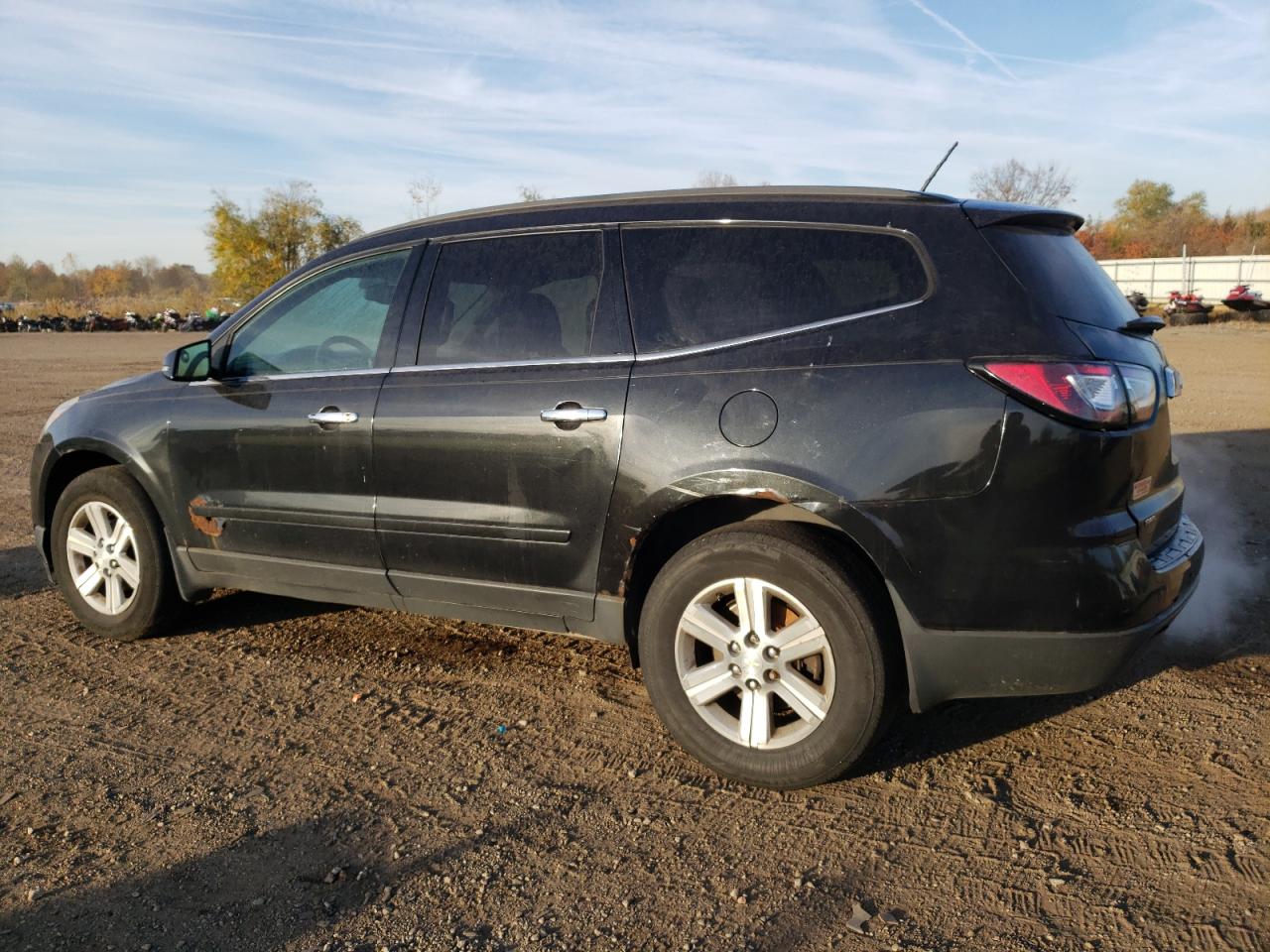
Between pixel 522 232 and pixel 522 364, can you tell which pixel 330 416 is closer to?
pixel 522 364

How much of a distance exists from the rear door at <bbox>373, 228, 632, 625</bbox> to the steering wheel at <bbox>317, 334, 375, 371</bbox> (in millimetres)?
209

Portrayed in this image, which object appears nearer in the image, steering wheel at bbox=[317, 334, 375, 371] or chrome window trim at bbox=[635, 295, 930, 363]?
chrome window trim at bbox=[635, 295, 930, 363]

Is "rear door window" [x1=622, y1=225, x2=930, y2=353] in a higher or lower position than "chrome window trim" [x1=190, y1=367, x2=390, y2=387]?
higher

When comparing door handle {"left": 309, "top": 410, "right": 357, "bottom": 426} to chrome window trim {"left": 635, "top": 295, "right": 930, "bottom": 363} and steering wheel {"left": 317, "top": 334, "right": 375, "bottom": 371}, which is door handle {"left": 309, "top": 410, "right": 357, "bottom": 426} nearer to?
steering wheel {"left": 317, "top": 334, "right": 375, "bottom": 371}

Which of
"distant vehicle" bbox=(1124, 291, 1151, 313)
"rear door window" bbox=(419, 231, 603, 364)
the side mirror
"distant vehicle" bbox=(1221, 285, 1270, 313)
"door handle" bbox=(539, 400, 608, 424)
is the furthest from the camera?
"distant vehicle" bbox=(1221, 285, 1270, 313)

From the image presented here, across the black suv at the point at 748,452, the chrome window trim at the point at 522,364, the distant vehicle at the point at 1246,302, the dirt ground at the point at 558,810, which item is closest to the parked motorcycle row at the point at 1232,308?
the distant vehicle at the point at 1246,302

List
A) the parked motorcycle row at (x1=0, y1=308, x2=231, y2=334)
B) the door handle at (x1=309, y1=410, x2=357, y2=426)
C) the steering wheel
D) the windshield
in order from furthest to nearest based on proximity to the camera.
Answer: the parked motorcycle row at (x1=0, y1=308, x2=231, y2=334) → the steering wheel → the door handle at (x1=309, y1=410, x2=357, y2=426) → the windshield

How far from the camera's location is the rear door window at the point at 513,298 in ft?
12.6

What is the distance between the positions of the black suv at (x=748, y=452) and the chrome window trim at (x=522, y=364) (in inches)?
0.5

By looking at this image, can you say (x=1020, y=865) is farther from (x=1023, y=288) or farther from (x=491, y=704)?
(x=491, y=704)

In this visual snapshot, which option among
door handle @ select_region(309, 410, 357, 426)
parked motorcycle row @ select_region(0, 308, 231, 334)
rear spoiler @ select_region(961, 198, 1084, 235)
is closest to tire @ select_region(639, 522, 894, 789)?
rear spoiler @ select_region(961, 198, 1084, 235)

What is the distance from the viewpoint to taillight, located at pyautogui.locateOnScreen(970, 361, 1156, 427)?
9.86 feet

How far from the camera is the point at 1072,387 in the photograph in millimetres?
3012

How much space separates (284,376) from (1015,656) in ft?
10.4
